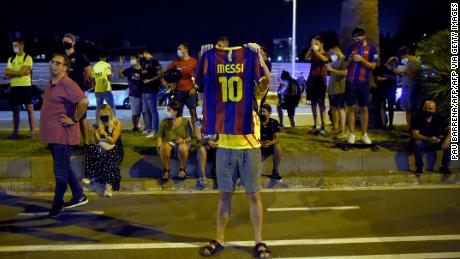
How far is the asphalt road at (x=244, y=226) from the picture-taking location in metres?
5.79

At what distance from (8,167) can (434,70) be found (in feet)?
25.6

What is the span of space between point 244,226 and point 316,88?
200 inches

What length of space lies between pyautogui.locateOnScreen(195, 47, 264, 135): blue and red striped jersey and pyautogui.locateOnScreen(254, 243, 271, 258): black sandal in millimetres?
1148

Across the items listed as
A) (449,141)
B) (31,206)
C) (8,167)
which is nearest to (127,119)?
(8,167)

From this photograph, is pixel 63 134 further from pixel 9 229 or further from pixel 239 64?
pixel 239 64

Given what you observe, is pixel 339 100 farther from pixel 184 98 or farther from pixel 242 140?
pixel 242 140

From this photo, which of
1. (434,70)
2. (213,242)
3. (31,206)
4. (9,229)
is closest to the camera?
(213,242)

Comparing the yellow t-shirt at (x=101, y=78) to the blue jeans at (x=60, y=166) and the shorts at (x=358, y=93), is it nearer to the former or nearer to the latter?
the blue jeans at (x=60, y=166)

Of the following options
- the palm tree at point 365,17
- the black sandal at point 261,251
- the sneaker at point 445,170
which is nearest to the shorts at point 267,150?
the sneaker at point 445,170

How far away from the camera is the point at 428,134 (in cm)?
921

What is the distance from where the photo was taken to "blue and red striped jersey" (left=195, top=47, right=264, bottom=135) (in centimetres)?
538

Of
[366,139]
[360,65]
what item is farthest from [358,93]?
[366,139]

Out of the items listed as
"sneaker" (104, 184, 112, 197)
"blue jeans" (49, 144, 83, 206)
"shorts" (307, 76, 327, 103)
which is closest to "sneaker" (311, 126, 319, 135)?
"shorts" (307, 76, 327, 103)

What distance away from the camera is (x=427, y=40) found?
1098cm
